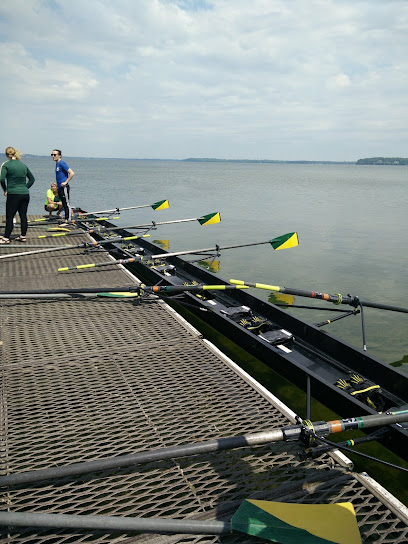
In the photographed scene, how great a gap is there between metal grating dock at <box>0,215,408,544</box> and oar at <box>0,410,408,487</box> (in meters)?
0.30

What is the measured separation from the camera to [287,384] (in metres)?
5.60

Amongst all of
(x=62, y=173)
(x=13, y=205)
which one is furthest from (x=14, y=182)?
(x=62, y=173)

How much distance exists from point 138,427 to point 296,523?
5.32ft

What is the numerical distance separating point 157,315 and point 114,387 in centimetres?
194

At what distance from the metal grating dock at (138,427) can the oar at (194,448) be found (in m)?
0.30

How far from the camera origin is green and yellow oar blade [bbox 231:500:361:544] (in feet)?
7.23

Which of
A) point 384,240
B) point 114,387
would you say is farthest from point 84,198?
point 114,387

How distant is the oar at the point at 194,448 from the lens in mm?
2432

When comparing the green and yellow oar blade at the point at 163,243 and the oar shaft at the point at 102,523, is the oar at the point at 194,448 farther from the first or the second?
the green and yellow oar blade at the point at 163,243

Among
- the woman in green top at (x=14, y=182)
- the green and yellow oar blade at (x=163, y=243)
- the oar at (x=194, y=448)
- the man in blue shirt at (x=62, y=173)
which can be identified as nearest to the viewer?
the oar at (x=194, y=448)

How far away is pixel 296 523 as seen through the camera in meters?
2.29

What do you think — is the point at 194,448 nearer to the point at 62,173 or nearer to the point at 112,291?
the point at 112,291

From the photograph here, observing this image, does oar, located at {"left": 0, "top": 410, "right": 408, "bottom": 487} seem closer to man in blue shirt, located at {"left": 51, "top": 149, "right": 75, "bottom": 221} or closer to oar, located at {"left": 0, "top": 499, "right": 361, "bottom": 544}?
oar, located at {"left": 0, "top": 499, "right": 361, "bottom": 544}

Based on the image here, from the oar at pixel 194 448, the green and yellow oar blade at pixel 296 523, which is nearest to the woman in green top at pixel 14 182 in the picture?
the oar at pixel 194 448
